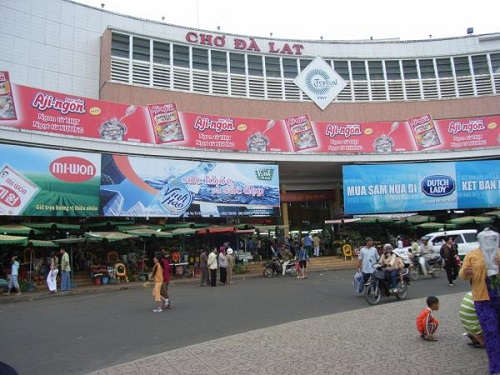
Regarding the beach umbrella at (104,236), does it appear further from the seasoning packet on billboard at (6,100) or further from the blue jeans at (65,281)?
the seasoning packet on billboard at (6,100)

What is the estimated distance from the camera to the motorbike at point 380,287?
10820 mm

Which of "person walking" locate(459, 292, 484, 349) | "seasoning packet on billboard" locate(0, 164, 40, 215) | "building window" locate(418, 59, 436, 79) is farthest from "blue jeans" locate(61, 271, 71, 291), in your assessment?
"building window" locate(418, 59, 436, 79)

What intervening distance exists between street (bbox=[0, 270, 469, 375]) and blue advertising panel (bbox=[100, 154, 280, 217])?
6.95 m

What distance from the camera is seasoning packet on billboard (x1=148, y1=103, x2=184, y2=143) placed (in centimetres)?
2400

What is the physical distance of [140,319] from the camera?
32.2 feet

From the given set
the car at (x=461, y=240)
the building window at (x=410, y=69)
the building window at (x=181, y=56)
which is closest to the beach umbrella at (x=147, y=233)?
the car at (x=461, y=240)

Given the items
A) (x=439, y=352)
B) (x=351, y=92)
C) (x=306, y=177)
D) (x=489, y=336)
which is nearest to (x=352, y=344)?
(x=439, y=352)

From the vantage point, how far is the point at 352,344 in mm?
6426

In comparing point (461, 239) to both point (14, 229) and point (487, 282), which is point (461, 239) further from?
point (14, 229)

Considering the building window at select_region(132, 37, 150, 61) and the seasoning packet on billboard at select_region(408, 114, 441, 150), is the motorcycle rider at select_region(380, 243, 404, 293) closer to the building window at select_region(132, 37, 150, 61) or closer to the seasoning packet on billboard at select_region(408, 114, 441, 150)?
the seasoning packet on billboard at select_region(408, 114, 441, 150)

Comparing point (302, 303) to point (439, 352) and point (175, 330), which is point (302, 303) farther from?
point (439, 352)

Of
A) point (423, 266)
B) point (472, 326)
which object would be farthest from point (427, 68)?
point (472, 326)

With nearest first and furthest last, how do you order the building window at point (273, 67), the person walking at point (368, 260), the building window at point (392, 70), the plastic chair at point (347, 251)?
the person walking at point (368, 260), the plastic chair at point (347, 251), the building window at point (273, 67), the building window at point (392, 70)

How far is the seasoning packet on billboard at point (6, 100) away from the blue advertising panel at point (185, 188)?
4434mm
